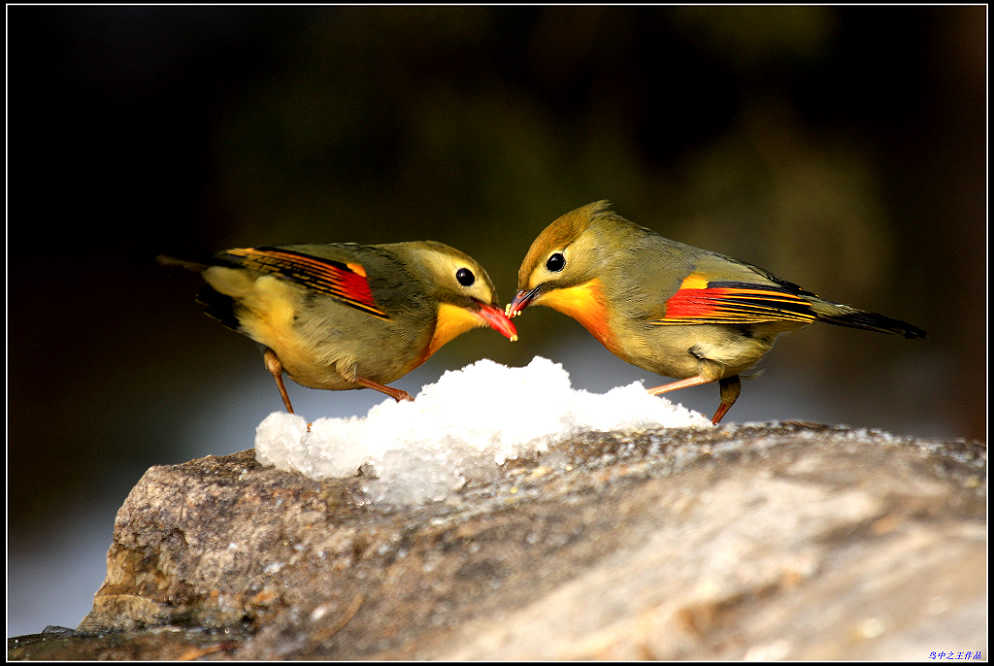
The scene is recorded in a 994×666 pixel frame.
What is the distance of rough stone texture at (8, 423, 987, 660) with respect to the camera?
3.90 feet

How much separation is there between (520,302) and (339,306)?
499 millimetres

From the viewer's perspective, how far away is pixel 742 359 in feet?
8.17

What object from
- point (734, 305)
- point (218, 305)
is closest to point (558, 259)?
point (734, 305)

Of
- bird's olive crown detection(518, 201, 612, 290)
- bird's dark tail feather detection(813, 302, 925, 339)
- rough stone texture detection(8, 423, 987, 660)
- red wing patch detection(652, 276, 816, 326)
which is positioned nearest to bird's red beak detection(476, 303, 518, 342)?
bird's olive crown detection(518, 201, 612, 290)

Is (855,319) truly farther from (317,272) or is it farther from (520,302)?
(317,272)

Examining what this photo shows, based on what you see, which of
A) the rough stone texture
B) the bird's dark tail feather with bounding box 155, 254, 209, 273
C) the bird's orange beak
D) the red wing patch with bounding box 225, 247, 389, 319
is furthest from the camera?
the bird's orange beak

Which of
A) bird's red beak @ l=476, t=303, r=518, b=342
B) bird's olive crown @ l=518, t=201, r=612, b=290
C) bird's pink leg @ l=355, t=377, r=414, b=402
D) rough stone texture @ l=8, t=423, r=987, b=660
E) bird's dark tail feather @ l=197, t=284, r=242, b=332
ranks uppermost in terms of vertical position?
bird's olive crown @ l=518, t=201, r=612, b=290

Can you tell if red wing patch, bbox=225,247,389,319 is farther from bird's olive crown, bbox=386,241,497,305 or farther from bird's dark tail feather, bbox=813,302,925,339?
bird's dark tail feather, bbox=813,302,925,339

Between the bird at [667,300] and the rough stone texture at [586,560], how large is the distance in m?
0.42

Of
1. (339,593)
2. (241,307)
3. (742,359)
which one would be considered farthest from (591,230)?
(339,593)

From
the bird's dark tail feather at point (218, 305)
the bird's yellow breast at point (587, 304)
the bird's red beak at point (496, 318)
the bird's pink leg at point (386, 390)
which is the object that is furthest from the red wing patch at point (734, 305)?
the bird's dark tail feather at point (218, 305)

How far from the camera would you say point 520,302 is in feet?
8.47

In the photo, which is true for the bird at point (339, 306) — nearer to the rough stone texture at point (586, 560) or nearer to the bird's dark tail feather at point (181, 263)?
the bird's dark tail feather at point (181, 263)

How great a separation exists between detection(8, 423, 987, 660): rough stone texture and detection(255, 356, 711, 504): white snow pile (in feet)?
0.20
